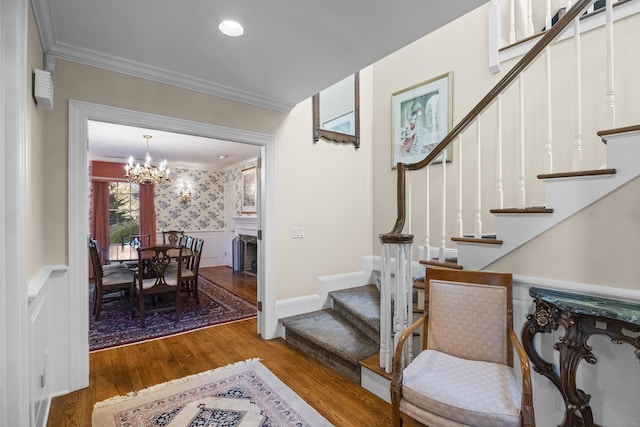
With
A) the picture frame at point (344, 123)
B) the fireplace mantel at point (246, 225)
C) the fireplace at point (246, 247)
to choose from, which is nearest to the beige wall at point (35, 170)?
the picture frame at point (344, 123)

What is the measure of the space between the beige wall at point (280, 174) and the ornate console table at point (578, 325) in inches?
87.5

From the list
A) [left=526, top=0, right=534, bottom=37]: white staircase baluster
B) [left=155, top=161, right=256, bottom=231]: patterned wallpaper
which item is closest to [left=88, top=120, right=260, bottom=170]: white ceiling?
[left=155, top=161, right=256, bottom=231]: patterned wallpaper

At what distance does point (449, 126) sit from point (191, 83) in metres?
2.55

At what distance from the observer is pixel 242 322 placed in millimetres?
3619

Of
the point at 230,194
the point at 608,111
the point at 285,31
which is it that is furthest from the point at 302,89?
the point at 230,194

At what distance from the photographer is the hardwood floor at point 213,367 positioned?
196 centimetres

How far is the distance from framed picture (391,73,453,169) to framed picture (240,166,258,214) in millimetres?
3528

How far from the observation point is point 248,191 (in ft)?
21.9

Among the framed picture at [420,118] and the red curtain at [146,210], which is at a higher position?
the framed picture at [420,118]

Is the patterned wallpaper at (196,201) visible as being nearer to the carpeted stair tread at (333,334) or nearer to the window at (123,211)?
the window at (123,211)

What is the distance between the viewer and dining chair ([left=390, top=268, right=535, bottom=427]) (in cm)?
129

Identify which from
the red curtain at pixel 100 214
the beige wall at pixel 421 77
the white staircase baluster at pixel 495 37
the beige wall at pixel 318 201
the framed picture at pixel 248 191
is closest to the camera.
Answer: the white staircase baluster at pixel 495 37

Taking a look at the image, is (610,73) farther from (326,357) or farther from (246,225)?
(246,225)

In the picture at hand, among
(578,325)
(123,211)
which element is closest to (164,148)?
(123,211)
